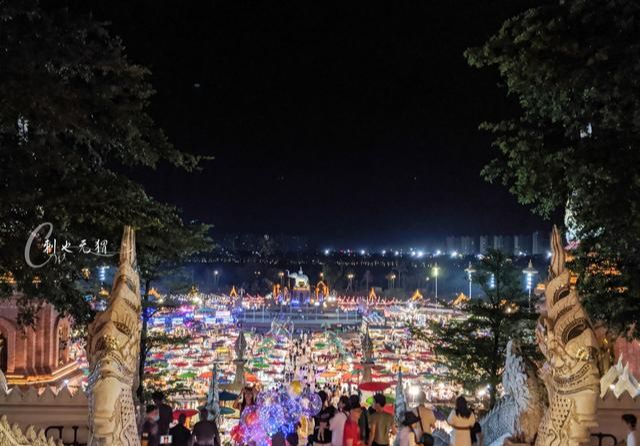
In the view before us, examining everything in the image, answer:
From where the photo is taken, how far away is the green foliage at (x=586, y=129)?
26.3 feet

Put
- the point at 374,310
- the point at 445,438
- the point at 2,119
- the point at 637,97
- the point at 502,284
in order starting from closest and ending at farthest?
the point at 637,97 → the point at 2,119 → the point at 445,438 → the point at 502,284 → the point at 374,310

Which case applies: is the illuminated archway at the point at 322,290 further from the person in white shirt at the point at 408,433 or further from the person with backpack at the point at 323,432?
the person in white shirt at the point at 408,433

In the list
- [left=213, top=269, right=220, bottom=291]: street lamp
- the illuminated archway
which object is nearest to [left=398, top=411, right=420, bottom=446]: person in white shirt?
the illuminated archway

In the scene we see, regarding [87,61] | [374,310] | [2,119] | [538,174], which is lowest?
[374,310]

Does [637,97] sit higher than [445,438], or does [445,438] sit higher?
[637,97]

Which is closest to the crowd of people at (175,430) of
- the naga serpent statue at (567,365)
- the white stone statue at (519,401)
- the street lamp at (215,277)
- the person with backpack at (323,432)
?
the person with backpack at (323,432)

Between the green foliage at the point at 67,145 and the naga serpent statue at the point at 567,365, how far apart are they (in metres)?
6.80

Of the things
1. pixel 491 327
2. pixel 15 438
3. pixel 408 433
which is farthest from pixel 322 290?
pixel 15 438

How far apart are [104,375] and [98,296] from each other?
8526 millimetres

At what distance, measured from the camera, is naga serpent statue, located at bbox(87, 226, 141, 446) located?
4.71m

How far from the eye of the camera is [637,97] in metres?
7.71

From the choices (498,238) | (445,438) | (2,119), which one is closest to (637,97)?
(445,438)

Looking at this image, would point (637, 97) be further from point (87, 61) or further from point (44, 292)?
point (44, 292)

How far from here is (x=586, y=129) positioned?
9289mm
